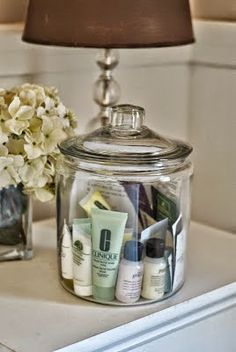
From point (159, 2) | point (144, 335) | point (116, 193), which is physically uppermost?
point (159, 2)

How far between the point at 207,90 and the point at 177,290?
0.42 meters

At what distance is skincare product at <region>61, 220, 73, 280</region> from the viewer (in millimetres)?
842

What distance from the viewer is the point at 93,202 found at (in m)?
0.83

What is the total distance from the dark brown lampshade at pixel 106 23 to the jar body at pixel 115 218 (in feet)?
0.49

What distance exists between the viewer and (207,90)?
117 cm

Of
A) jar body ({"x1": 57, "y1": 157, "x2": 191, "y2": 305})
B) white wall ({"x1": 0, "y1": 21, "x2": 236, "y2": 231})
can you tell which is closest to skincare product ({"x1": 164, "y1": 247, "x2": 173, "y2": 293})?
jar body ({"x1": 57, "y1": 157, "x2": 191, "y2": 305})

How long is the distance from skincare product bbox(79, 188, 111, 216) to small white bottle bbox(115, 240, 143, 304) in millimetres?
54

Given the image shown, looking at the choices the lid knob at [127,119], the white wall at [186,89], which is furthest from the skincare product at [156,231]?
the white wall at [186,89]

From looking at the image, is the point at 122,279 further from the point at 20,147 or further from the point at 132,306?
the point at 20,147

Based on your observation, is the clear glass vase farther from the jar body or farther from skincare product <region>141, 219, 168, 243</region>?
skincare product <region>141, 219, 168, 243</region>

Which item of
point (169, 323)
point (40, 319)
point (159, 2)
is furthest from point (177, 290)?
point (159, 2)

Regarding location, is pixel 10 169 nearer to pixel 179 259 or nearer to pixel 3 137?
pixel 3 137

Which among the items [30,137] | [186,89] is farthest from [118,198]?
[186,89]

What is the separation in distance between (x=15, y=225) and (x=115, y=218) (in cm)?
20
